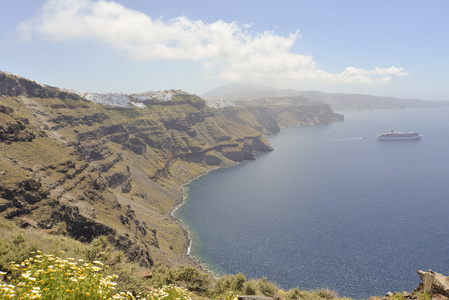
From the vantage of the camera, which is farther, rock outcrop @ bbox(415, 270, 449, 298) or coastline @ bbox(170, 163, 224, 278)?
coastline @ bbox(170, 163, 224, 278)

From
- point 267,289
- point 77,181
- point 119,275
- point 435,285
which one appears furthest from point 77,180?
point 435,285

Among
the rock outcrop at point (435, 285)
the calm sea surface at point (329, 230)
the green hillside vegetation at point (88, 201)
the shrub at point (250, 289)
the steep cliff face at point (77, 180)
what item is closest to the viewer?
the rock outcrop at point (435, 285)

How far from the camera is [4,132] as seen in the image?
258 ft

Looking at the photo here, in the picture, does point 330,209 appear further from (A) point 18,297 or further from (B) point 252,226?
(A) point 18,297

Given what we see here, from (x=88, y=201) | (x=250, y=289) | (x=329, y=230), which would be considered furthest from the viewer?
A: (x=329, y=230)

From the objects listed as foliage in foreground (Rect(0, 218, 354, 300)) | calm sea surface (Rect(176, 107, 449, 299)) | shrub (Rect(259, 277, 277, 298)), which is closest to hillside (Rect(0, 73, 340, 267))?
foliage in foreground (Rect(0, 218, 354, 300))

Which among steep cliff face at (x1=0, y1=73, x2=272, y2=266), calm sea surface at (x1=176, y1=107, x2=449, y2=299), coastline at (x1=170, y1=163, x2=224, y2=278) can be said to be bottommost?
coastline at (x1=170, y1=163, x2=224, y2=278)

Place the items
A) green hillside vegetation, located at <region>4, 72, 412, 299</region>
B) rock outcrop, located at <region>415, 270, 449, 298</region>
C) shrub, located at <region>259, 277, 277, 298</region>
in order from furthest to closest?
shrub, located at <region>259, 277, 277, 298</region>, green hillside vegetation, located at <region>4, 72, 412, 299</region>, rock outcrop, located at <region>415, 270, 449, 298</region>

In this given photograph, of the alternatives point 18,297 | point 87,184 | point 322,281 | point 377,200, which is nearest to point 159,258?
point 87,184

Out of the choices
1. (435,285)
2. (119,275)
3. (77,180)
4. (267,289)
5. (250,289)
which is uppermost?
(119,275)

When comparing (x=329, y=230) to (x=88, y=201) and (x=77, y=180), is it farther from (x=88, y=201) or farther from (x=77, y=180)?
(x=77, y=180)

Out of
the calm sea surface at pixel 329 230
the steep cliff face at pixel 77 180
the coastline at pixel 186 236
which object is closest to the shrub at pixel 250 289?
the steep cliff face at pixel 77 180

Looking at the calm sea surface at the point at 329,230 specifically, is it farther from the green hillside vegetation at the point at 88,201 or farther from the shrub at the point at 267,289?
the shrub at the point at 267,289

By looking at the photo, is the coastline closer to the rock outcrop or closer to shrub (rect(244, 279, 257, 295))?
shrub (rect(244, 279, 257, 295))
